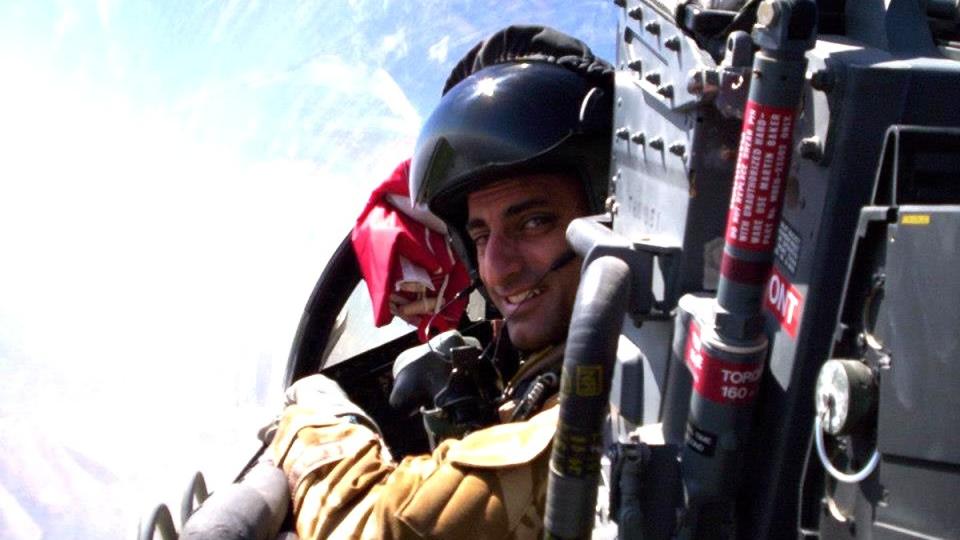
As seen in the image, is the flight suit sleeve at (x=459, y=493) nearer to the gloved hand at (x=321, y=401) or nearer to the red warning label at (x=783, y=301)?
the gloved hand at (x=321, y=401)

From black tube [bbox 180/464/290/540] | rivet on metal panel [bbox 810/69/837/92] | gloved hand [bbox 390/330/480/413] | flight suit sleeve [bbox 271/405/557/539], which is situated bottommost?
black tube [bbox 180/464/290/540]

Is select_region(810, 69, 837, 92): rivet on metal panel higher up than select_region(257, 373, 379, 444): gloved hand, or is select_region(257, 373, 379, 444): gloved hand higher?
select_region(810, 69, 837, 92): rivet on metal panel

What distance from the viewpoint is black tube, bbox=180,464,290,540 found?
1.79m

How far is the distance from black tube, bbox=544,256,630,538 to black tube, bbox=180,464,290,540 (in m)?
0.87

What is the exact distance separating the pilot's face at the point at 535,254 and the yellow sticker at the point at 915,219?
115cm

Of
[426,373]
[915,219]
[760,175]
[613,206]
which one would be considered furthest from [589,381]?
[426,373]

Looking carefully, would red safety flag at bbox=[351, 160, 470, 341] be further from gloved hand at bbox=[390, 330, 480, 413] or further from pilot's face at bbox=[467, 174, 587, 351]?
pilot's face at bbox=[467, 174, 587, 351]

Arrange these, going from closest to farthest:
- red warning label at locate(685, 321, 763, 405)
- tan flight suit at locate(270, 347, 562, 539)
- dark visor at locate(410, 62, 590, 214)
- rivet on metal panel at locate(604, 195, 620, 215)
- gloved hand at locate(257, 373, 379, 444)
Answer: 1. red warning label at locate(685, 321, 763, 405)
2. tan flight suit at locate(270, 347, 562, 539)
3. rivet on metal panel at locate(604, 195, 620, 215)
4. dark visor at locate(410, 62, 590, 214)
5. gloved hand at locate(257, 373, 379, 444)

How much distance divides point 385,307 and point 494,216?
2.79ft

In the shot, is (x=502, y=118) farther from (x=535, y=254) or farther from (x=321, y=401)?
(x=321, y=401)

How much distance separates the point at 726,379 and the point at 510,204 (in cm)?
103

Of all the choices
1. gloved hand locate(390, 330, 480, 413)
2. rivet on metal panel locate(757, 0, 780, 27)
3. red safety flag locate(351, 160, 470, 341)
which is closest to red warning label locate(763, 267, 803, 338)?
rivet on metal panel locate(757, 0, 780, 27)

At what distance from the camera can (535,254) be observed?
205cm

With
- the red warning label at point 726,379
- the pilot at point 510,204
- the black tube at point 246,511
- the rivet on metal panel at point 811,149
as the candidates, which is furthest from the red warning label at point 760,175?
the black tube at point 246,511
